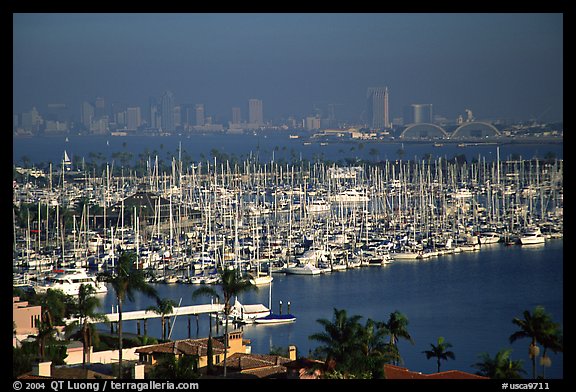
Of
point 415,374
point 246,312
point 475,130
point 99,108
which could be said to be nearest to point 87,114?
point 99,108

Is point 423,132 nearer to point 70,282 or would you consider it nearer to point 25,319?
point 70,282

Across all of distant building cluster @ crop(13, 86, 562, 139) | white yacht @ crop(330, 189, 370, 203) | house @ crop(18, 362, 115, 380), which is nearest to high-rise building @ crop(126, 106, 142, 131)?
distant building cluster @ crop(13, 86, 562, 139)

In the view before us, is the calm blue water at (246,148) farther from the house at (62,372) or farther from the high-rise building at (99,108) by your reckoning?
the house at (62,372)

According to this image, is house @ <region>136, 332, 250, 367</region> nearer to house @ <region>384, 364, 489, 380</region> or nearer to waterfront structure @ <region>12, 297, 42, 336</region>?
waterfront structure @ <region>12, 297, 42, 336</region>

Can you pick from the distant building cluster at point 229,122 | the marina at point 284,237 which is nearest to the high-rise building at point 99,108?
the distant building cluster at point 229,122

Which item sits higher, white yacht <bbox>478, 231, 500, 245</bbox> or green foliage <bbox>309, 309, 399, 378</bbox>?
white yacht <bbox>478, 231, 500, 245</bbox>

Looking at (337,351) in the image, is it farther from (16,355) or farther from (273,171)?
(273,171)
